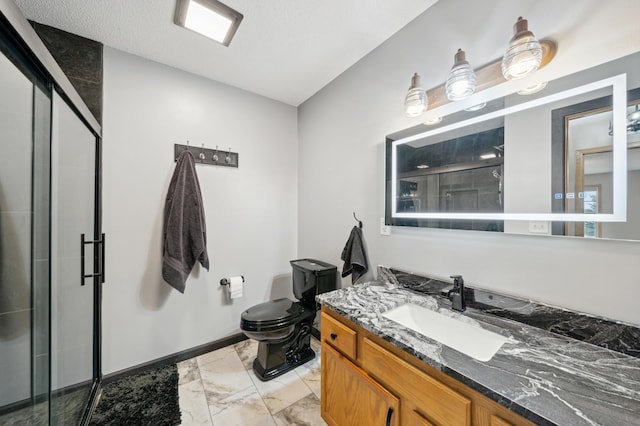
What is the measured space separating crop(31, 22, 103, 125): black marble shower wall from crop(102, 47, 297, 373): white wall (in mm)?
55

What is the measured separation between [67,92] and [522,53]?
2096 mm

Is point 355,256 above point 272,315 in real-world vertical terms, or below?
above

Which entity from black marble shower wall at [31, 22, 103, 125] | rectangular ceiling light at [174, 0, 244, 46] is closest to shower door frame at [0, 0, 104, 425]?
black marble shower wall at [31, 22, 103, 125]

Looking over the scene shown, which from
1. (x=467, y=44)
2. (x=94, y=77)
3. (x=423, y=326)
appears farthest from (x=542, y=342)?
(x=94, y=77)

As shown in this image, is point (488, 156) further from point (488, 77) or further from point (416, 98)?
point (416, 98)

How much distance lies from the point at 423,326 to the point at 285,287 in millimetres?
1718

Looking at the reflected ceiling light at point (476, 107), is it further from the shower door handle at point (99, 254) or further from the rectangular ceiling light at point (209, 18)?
the shower door handle at point (99, 254)

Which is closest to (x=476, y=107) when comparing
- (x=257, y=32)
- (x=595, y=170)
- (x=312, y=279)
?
(x=595, y=170)

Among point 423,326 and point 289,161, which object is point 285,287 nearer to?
point 289,161

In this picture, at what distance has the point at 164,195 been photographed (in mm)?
1981

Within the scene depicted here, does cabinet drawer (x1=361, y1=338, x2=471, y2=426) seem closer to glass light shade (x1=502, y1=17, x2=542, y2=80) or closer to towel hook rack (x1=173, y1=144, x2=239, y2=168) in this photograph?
glass light shade (x1=502, y1=17, x2=542, y2=80)

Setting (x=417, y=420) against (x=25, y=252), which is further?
(x=25, y=252)

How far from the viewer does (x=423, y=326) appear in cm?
122

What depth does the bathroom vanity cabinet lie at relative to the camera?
0.71 meters
